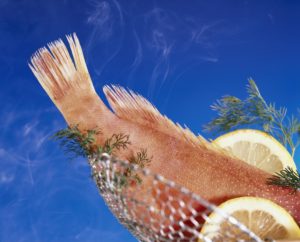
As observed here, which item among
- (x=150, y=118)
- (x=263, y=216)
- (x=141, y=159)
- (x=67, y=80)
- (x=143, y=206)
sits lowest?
(x=263, y=216)

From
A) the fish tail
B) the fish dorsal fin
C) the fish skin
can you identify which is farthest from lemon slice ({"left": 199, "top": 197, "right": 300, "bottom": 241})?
the fish tail

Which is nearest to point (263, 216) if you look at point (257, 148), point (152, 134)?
point (257, 148)

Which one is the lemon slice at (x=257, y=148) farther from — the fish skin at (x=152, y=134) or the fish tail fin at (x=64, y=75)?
the fish tail fin at (x=64, y=75)

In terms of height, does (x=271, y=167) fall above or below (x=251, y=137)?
below

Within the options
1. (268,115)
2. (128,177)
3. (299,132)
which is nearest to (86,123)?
(128,177)

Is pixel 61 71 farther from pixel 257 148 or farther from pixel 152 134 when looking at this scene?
pixel 257 148

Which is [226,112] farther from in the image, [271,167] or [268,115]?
[271,167]
